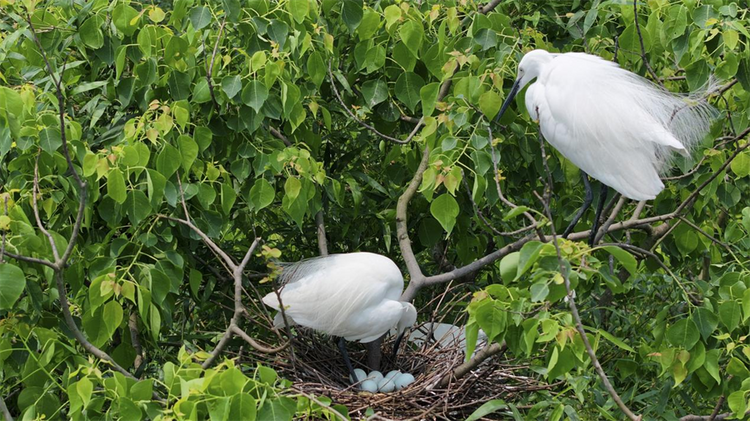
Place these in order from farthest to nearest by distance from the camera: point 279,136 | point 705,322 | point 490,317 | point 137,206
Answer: point 279,136
point 137,206
point 705,322
point 490,317

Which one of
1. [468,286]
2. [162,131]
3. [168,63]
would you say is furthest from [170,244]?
[468,286]

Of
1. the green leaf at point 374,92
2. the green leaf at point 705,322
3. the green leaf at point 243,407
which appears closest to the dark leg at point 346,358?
the green leaf at point 374,92

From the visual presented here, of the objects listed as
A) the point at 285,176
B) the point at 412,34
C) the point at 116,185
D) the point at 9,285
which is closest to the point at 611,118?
the point at 412,34

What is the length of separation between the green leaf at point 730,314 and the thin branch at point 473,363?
21.3 inches

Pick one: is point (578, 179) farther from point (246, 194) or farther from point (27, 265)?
point (27, 265)

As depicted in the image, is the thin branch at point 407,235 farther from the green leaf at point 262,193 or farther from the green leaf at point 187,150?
the green leaf at point 187,150

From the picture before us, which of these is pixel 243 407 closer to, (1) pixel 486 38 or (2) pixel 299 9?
(2) pixel 299 9

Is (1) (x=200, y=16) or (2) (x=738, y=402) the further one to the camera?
(1) (x=200, y=16)

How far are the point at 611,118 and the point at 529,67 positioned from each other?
30 cm

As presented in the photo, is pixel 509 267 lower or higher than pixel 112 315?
higher

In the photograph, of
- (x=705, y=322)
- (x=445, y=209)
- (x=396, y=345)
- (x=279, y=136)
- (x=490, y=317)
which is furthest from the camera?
(x=396, y=345)

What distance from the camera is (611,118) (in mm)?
2740

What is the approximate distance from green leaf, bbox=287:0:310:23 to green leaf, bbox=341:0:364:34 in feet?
0.57

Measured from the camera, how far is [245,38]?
2.86 m
